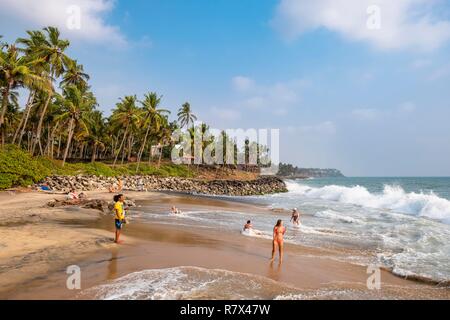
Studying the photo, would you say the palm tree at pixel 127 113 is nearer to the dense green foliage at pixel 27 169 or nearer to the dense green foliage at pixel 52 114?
the dense green foliage at pixel 52 114

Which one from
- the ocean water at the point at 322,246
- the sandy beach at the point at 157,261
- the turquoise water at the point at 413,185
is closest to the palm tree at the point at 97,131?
the ocean water at the point at 322,246

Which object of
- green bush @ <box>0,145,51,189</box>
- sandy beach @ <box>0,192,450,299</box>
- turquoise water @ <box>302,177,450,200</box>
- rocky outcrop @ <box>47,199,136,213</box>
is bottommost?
turquoise water @ <box>302,177,450,200</box>

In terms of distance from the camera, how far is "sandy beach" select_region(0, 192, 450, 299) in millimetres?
7203

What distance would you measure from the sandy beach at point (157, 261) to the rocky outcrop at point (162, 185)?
61.7 ft

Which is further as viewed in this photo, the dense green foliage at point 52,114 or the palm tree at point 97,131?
the palm tree at point 97,131

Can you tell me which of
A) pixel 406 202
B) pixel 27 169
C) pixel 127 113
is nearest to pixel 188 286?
pixel 27 169

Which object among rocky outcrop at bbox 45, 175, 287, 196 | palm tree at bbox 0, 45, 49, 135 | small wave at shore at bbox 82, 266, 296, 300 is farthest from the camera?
rocky outcrop at bbox 45, 175, 287, 196

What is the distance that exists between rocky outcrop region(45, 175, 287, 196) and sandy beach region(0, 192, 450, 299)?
61.7 feet

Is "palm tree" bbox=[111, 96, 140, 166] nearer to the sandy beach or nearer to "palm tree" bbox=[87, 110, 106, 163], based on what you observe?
"palm tree" bbox=[87, 110, 106, 163]

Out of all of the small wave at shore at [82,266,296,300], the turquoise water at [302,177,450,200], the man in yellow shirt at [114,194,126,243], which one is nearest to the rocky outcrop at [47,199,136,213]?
the man in yellow shirt at [114,194,126,243]

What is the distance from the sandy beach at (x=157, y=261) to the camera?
7203mm

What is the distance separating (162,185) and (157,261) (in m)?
38.6
